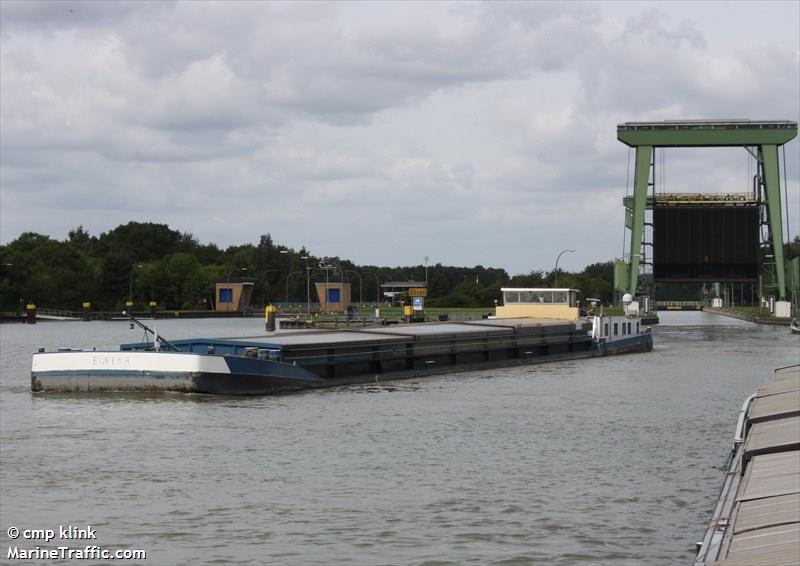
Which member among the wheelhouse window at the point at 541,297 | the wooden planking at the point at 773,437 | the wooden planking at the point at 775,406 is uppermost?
the wheelhouse window at the point at 541,297

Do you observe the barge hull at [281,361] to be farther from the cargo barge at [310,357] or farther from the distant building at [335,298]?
the distant building at [335,298]

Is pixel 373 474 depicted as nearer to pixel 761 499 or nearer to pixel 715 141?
pixel 761 499

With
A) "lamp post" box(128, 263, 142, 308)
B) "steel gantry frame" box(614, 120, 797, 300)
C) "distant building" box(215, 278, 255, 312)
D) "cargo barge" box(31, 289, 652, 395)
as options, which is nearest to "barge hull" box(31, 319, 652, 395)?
"cargo barge" box(31, 289, 652, 395)

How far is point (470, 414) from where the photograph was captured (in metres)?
26.7

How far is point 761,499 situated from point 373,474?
797cm

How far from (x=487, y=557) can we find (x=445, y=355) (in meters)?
28.4

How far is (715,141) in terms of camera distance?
71.1 metres

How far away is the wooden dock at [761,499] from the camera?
9.50 m

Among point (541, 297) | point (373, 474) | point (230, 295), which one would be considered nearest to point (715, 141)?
point (541, 297)

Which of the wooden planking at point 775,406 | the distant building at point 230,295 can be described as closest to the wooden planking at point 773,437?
the wooden planking at point 775,406

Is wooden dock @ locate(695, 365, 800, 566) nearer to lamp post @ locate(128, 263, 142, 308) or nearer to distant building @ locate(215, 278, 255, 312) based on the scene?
lamp post @ locate(128, 263, 142, 308)

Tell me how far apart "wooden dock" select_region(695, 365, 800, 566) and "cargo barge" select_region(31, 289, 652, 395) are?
1603 cm

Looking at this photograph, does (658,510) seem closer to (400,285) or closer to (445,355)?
(445,355)

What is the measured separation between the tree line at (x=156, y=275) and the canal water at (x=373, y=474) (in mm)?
73924
